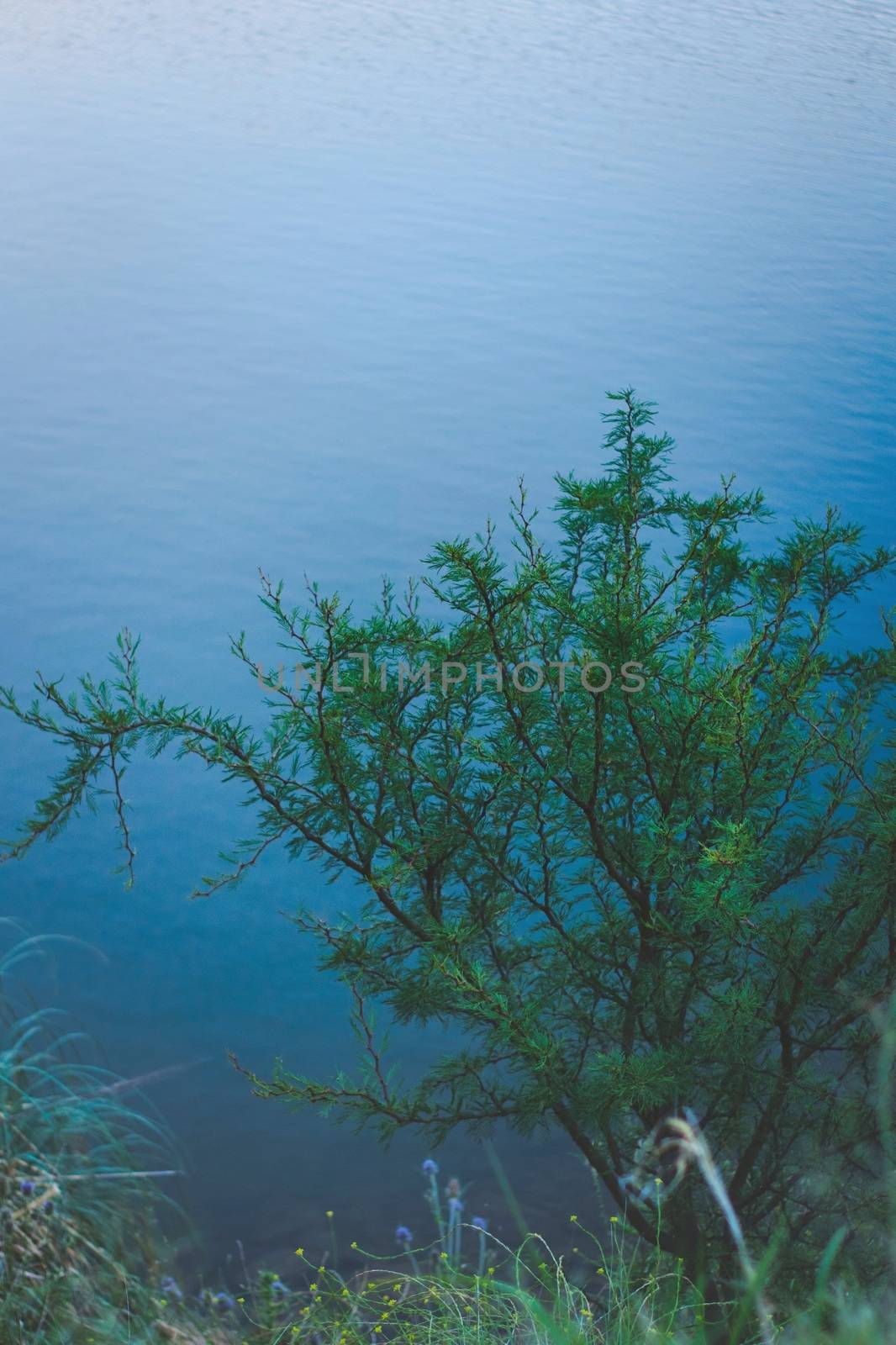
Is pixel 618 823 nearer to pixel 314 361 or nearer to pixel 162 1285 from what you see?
pixel 162 1285

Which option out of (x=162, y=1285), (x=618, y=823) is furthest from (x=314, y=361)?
(x=162, y=1285)

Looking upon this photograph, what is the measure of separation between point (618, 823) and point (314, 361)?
244 inches

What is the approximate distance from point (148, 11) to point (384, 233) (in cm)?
880

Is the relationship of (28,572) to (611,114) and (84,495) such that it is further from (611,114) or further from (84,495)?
(611,114)

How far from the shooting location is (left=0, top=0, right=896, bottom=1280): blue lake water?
12.6 ft

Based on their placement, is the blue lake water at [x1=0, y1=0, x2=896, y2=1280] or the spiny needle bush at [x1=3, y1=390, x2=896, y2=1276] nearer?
the spiny needle bush at [x1=3, y1=390, x2=896, y2=1276]

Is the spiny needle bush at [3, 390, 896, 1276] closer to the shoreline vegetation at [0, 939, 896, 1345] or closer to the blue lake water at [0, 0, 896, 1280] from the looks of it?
the shoreline vegetation at [0, 939, 896, 1345]

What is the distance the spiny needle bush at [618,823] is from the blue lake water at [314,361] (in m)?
1.21

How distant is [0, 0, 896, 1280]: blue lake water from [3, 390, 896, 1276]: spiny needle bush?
121cm

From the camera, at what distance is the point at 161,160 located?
1088 centimetres

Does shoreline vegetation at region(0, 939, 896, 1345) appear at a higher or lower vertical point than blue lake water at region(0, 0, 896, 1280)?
lower

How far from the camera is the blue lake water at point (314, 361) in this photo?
3.85 meters

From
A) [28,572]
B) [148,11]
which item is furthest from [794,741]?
[148,11]

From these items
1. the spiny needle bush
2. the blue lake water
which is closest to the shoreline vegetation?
the spiny needle bush
